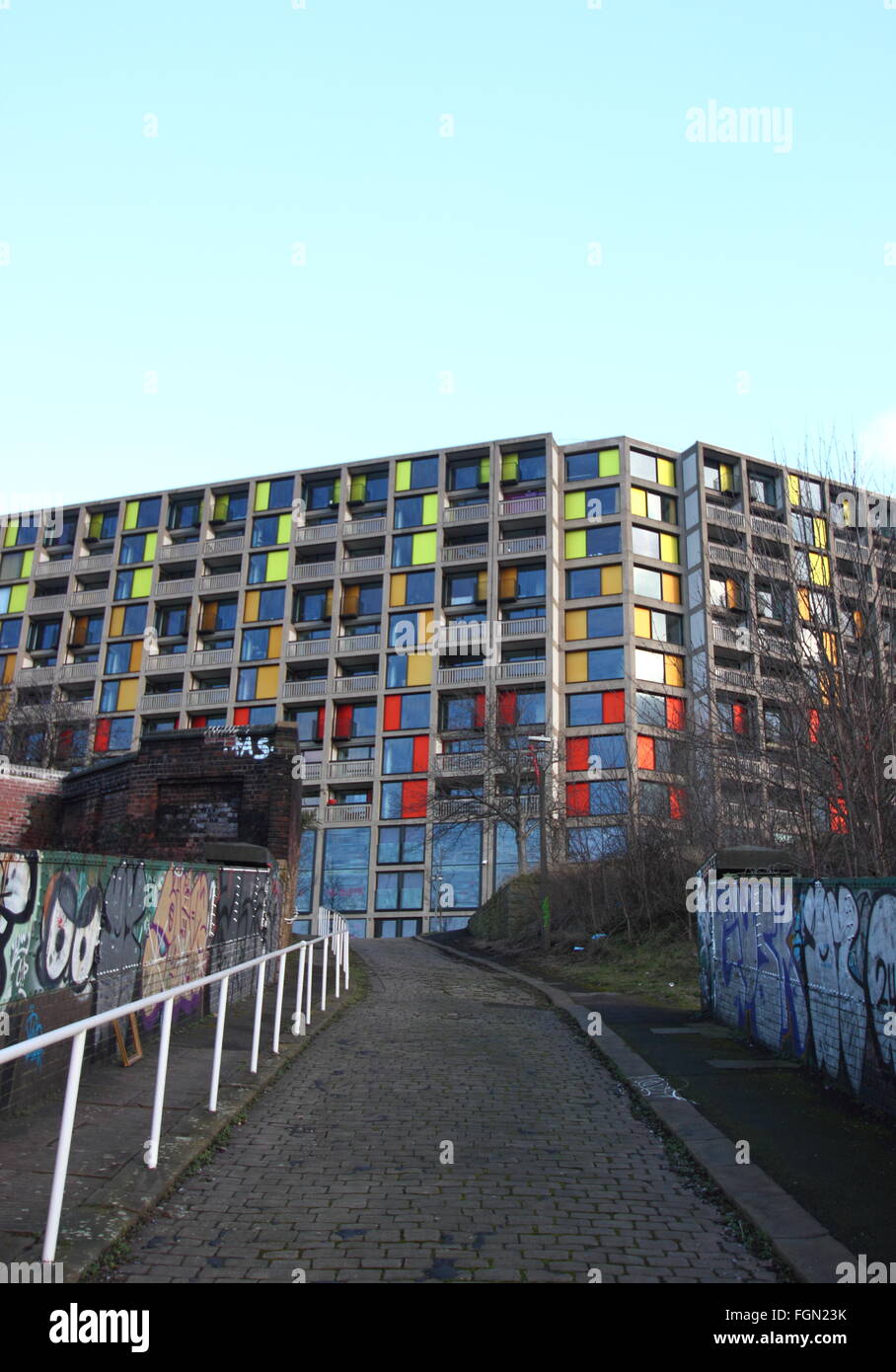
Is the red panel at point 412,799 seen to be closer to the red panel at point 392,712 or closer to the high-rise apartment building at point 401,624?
the high-rise apartment building at point 401,624

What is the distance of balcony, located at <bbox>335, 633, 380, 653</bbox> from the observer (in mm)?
52031

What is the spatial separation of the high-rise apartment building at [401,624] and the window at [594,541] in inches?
4.8

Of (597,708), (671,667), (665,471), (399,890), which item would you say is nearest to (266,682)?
(399,890)

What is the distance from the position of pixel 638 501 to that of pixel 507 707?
563 inches

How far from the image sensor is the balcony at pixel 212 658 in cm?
5456

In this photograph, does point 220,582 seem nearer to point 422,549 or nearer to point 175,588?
point 175,588

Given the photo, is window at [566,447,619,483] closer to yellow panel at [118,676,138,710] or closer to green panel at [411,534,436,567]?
green panel at [411,534,436,567]

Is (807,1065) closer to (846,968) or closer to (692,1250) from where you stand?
(846,968)

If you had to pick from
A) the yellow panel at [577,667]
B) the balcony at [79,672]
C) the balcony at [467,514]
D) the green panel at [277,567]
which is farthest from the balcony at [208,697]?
the yellow panel at [577,667]

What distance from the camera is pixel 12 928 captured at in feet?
20.6

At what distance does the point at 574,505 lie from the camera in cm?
5319

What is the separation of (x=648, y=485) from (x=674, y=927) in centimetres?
3645

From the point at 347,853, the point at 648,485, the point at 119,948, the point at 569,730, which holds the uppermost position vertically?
the point at 648,485
